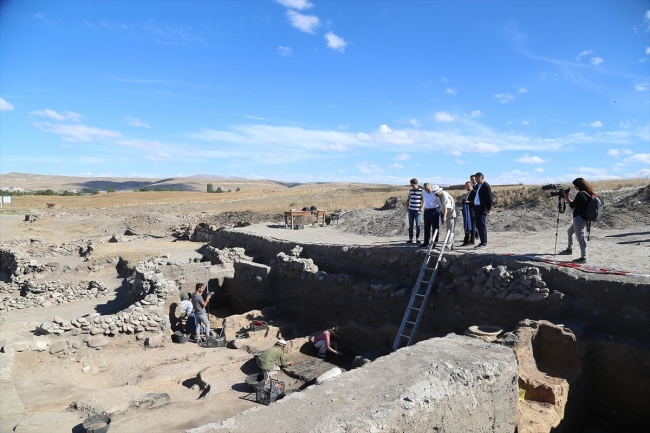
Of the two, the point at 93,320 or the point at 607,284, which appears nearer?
the point at 607,284

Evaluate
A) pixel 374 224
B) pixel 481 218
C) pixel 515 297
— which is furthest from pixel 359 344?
pixel 374 224

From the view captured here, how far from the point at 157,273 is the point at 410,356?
919 cm

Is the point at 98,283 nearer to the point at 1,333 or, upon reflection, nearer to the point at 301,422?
the point at 1,333

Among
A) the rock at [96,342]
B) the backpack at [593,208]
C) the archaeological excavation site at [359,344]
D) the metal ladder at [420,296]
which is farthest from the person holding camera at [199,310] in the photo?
the backpack at [593,208]

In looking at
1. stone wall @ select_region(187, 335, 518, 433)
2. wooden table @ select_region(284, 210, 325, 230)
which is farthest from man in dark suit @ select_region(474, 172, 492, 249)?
wooden table @ select_region(284, 210, 325, 230)

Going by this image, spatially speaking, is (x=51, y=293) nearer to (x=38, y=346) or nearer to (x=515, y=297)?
(x=38, y=346)

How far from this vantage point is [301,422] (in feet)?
11.5

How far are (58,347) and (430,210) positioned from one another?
802 cm

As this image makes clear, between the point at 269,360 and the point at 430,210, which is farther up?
the point at 430,210

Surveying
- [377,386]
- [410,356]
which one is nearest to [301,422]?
[377,386]

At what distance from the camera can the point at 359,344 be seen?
919cm

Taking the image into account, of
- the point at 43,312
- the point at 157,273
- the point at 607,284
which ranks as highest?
the point at 607,284

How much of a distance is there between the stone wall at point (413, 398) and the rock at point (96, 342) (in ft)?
21.4

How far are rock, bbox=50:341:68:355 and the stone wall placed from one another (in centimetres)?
649
